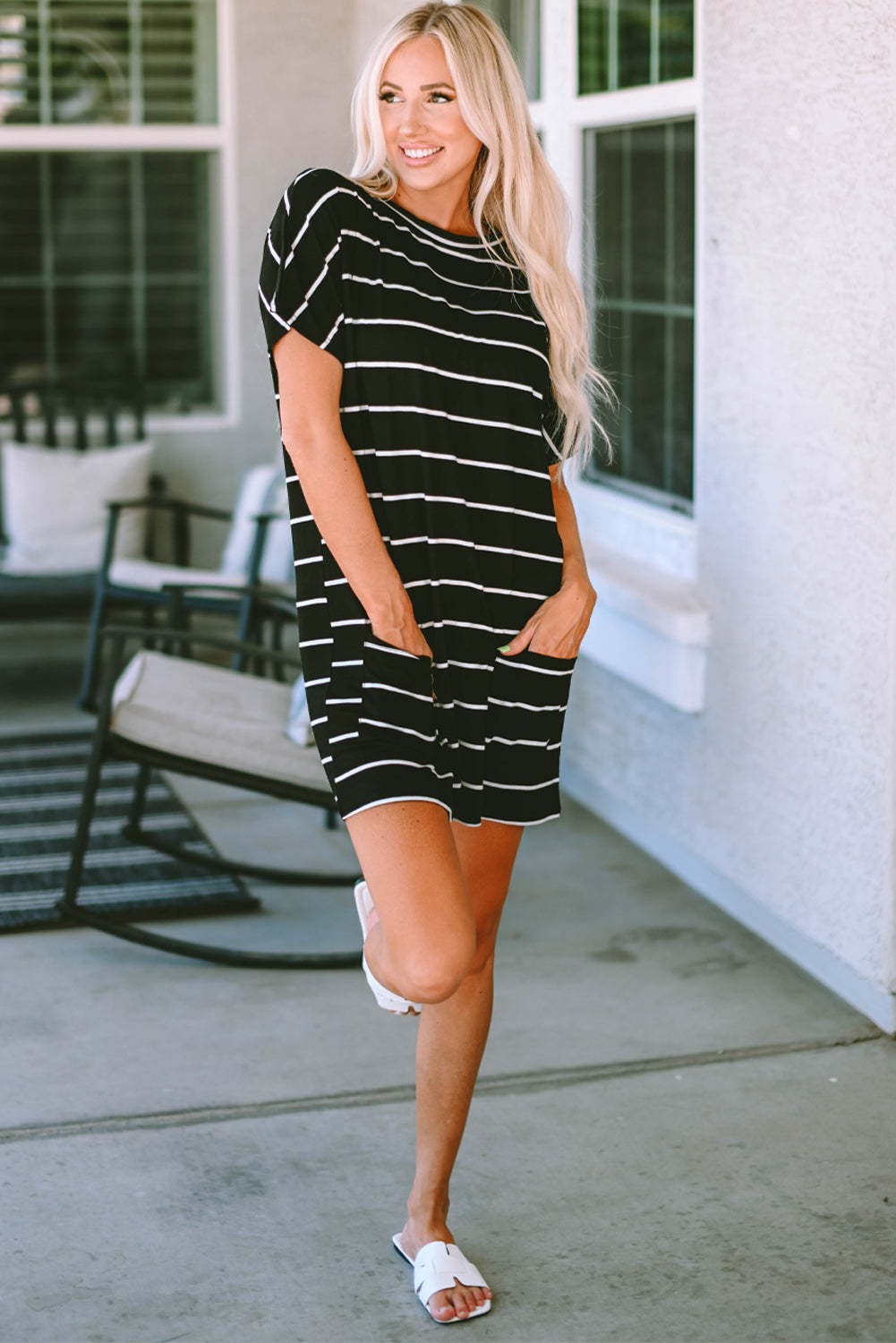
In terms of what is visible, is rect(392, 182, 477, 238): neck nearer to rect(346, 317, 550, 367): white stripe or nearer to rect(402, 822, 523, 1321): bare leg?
rect(346, 317, 550, 367): white stripe

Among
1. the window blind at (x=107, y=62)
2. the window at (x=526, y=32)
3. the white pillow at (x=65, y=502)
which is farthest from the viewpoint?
the window blind at (x=107, y=62)

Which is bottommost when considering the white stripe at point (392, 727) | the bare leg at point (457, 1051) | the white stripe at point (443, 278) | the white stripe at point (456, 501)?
the bare leg at point (457, 1051)

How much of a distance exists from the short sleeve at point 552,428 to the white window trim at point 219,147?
13.8 ft

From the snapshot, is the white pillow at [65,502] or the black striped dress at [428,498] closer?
the black striped dress at [428,498]

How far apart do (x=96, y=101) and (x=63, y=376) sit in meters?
1.05

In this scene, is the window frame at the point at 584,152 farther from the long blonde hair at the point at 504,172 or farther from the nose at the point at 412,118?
the nose at the point at 412,118

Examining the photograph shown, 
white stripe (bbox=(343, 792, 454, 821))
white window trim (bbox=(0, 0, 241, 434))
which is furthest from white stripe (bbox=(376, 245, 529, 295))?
white window trim (bbox=(0, 0, 241, 434))

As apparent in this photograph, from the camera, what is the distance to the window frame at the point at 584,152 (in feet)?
11.8

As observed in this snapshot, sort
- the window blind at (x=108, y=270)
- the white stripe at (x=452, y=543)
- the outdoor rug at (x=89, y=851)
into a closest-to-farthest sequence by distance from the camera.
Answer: the white stripe at (x=452, y=543) → the outdoor rug at (x=89, y=851) → the window blind at (x=108, y=270)

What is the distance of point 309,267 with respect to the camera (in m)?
1.87

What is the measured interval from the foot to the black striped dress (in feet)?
1.86

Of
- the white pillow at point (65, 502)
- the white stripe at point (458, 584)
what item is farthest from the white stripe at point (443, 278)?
the white pillow at point (65, 502)

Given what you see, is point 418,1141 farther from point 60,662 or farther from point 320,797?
point 60,662

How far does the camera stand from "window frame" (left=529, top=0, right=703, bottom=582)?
11.8ft
